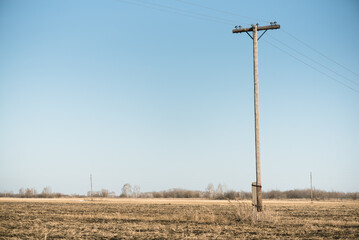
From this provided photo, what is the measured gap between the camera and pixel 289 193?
409ft

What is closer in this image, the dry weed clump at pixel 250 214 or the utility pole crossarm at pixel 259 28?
the dry weed clump at pixel 250 214

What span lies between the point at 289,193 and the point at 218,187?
51.3m

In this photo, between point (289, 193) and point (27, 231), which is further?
point (289, 193)

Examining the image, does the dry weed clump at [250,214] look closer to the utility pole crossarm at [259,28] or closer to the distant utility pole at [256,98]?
the distant utility pole at [256,98]

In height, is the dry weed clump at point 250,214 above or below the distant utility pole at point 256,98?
below

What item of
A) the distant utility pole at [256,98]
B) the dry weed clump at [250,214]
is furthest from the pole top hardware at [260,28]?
the dry weed clump at [250,214]

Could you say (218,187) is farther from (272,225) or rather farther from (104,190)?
(272,225)

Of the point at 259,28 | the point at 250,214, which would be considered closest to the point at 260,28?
the point at 259,28

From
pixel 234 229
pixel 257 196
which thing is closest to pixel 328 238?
pixel 234 229

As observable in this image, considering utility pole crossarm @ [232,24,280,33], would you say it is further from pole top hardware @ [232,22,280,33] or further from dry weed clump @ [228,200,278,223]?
dry weed clump @ [228,200,278,223]

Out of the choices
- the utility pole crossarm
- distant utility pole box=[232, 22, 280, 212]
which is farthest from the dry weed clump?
the utility pole crossarm

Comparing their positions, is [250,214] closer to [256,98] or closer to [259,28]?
[256,98]

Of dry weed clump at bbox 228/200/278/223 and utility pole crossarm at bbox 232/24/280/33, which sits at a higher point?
utility pole crossarm at bbox 232/24/280/33

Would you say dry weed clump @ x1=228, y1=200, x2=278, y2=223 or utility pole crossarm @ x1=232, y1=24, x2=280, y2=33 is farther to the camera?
utility pole crossarm @ x1=232, y1=24, x2=280, y2=33
